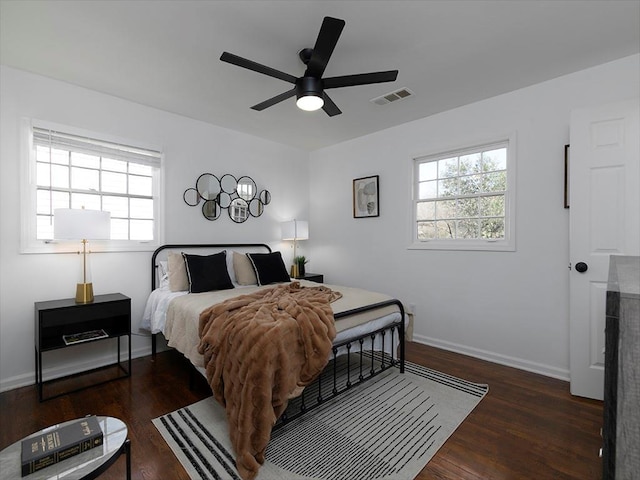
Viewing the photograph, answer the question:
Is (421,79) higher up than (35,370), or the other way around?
(421,79)

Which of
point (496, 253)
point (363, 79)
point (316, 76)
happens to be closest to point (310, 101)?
point (316, 76)

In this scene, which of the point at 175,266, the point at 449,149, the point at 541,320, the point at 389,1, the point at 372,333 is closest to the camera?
the point at 389,1

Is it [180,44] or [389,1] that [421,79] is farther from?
[180,44]

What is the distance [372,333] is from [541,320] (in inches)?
65.8

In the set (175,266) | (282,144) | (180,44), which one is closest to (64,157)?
(175,266)

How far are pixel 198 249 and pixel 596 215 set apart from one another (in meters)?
3.87

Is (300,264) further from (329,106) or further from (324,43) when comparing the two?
(324,43)

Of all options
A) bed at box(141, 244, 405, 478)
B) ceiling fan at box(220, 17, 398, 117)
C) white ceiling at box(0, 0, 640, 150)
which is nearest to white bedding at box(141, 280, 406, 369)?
bed at box(141, 244, 405, 478)

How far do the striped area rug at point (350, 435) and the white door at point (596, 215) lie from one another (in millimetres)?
840

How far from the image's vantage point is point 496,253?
3160 millimetres

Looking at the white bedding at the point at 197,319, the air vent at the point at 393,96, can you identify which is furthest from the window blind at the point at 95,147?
the air vent at the point at 393,96

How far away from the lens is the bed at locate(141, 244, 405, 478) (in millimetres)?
2221

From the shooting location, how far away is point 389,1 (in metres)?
1.90

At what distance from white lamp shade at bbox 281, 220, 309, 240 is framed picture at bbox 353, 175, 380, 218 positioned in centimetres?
76
